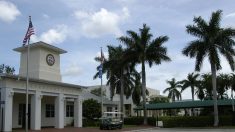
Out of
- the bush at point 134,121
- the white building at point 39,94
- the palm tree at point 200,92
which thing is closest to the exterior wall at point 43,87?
the white building at point 39,94

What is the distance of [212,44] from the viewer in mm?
43375

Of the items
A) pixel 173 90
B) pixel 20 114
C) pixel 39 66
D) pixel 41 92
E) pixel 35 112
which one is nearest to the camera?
pixel 35 112

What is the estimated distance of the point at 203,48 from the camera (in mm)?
43844

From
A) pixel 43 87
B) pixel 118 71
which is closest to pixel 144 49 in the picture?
pixel 118 71

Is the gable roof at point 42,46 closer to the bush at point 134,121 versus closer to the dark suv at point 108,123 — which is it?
the dark suv at point 108,123

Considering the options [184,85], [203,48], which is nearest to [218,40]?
[203,48]

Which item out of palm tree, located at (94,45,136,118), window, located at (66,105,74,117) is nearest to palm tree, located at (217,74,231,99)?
palm tree, located at (94,45,136,118)

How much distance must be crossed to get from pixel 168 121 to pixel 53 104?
605 inches

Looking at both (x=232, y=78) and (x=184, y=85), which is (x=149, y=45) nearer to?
(x=232, y=78)

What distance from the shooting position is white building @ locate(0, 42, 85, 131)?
30.2m

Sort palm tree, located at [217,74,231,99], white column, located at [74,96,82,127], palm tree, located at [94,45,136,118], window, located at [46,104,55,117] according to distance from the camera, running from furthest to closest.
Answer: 1. palm tree, located at [217,74,231,99]
2. palm tree, located at [94,45,136,118]
3. white column, located at [74,96,82,127]
4. window, located at [46,104,55,117]

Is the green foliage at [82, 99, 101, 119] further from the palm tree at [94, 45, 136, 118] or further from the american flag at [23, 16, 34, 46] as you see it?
the american flag at [23, 16, 34, 46]

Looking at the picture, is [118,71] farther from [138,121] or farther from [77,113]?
[77,113]

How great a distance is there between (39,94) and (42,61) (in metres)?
5.87
